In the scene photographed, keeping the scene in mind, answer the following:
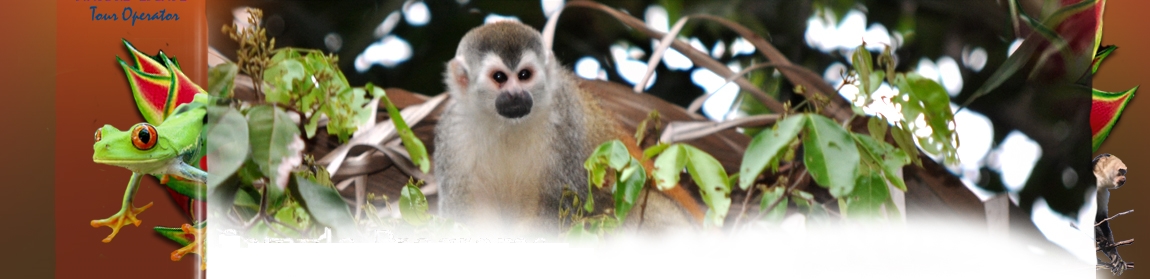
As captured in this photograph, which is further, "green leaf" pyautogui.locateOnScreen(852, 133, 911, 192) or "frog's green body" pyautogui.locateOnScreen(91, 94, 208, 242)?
"frog's green body" pyautogui.locateOnScreen(91, 94, 208, 242)

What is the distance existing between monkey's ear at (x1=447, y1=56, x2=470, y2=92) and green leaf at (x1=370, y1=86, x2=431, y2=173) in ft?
0.59

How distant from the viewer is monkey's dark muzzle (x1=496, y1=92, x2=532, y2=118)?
1.64 metres

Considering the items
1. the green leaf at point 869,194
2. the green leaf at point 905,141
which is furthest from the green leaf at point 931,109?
the green leaf at point 869,194

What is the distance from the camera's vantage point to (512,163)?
174 cm

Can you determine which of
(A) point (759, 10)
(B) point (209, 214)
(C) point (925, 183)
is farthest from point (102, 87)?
(C) point (925, 183)

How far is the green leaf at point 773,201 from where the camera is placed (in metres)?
1.75

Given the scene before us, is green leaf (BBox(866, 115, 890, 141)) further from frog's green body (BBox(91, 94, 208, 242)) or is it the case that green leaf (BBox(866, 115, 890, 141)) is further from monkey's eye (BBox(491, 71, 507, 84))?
frog's green body (BBox(91, 94, 208, 242))

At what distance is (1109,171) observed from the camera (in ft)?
6.03

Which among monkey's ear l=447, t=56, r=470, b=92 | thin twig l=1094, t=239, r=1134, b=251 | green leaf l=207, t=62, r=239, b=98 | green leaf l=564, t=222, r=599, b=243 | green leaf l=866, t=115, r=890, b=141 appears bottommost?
thin twig l=1094, t=239, r=1134, b=251

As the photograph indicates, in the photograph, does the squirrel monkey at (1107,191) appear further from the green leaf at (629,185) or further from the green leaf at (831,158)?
the green leaf at (629,185)

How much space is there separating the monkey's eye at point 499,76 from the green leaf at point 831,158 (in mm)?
729

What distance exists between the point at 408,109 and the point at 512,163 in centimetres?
32

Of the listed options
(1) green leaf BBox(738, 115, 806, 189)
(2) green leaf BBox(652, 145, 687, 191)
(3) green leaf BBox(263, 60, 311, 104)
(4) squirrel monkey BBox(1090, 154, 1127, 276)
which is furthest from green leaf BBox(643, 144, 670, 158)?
(4) squirrel monkey BBox(1090, 154, 1127, 276)

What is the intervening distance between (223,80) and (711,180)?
1255 mm
